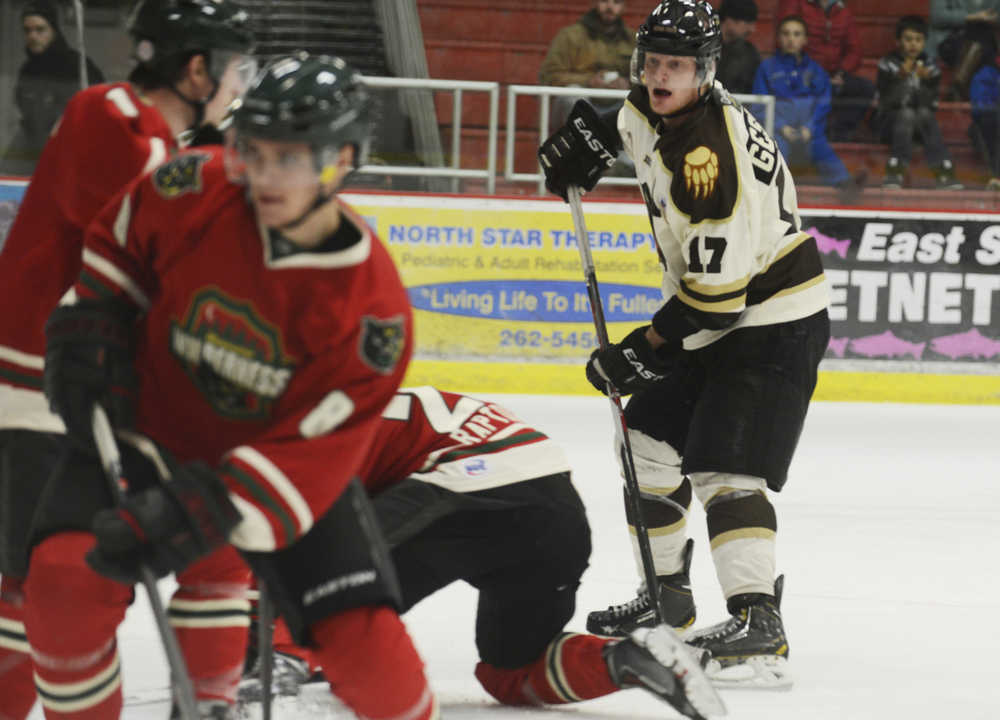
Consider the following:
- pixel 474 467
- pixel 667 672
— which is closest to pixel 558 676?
pixel 667 672

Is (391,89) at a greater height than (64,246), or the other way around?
(64,246)

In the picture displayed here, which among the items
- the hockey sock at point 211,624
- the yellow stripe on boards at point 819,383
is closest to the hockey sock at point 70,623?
the hockey sock at point 211,624

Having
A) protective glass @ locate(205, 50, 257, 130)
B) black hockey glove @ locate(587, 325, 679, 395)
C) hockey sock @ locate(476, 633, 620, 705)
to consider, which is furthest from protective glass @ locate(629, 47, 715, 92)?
hockey sock @ locate(476, 633, 620, 705)

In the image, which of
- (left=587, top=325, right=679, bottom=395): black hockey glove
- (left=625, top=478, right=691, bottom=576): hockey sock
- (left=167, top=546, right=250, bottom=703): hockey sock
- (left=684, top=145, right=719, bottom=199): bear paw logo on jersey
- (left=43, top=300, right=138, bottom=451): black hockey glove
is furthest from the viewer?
(left=625, top=478, right=691, bottom=576): hockey sock

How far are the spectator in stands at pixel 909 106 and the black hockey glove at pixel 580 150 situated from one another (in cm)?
334

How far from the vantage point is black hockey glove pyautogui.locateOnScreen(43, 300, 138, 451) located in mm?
1746

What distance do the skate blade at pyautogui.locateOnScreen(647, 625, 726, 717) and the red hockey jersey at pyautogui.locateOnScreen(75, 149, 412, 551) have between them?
713 mm

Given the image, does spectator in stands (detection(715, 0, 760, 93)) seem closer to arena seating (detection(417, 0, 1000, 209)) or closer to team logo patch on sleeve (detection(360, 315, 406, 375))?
arena seating (detection(417, 0, 1000, 209))

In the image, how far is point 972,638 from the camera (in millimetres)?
3078

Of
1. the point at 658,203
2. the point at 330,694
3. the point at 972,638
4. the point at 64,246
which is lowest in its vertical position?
the point at 972,638

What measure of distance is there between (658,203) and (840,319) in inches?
129

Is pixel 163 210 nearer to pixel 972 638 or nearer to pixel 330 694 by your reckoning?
pixel 330 694

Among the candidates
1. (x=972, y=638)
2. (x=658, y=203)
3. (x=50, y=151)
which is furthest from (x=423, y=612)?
(x=50, y=151)

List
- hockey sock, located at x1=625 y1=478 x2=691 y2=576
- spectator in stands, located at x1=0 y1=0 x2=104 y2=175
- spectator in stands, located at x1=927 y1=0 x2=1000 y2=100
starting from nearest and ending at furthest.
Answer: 1. hockey sock, located at x1=625 y1=478 x2=691 y2=576
2. spectator in stands, located at x1=0 y1=0 x2=104 y2=175
3. spectator in stands, located at x1=927 y1=0 x2=1000 y2=100
